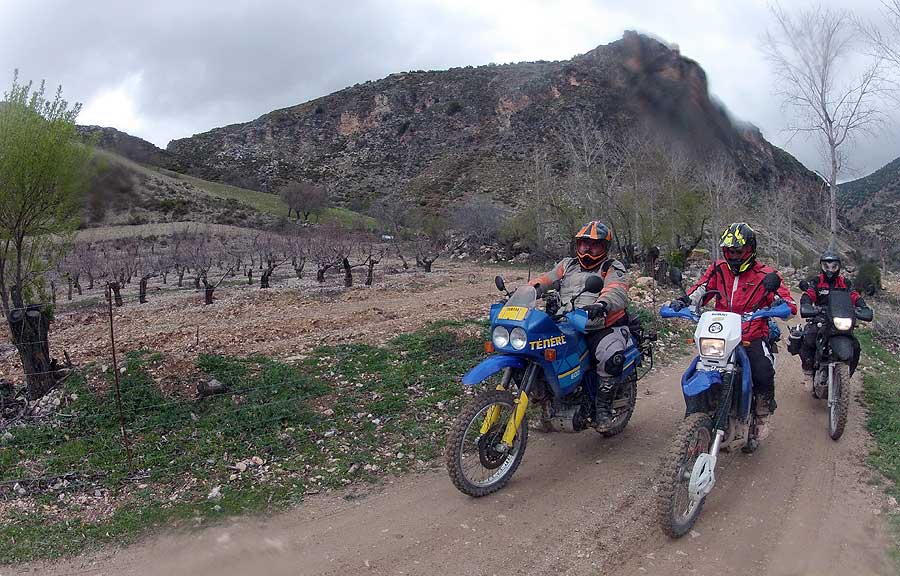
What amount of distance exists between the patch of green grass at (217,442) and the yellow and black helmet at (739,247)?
318 cm

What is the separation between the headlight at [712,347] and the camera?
4.50 metres

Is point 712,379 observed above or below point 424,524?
above

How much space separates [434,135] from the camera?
77.1 meters

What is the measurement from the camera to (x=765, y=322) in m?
5.25

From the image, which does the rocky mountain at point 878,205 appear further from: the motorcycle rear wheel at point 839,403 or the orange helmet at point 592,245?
the orange helmet at point 592,245

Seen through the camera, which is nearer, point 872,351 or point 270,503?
point 270,503

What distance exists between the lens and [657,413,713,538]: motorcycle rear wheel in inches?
161

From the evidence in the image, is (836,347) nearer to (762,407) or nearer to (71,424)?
(762,407)

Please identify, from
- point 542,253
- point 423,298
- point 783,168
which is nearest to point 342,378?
point 423,298

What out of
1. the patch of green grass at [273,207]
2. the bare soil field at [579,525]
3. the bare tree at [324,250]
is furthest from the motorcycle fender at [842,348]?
the patch of green grass at [273,207]

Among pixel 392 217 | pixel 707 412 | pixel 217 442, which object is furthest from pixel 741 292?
pixel 392 217

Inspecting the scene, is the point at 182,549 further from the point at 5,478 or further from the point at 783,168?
the point at 783,168

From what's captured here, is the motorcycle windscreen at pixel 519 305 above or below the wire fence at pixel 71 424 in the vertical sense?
above

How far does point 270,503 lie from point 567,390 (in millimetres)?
2556
